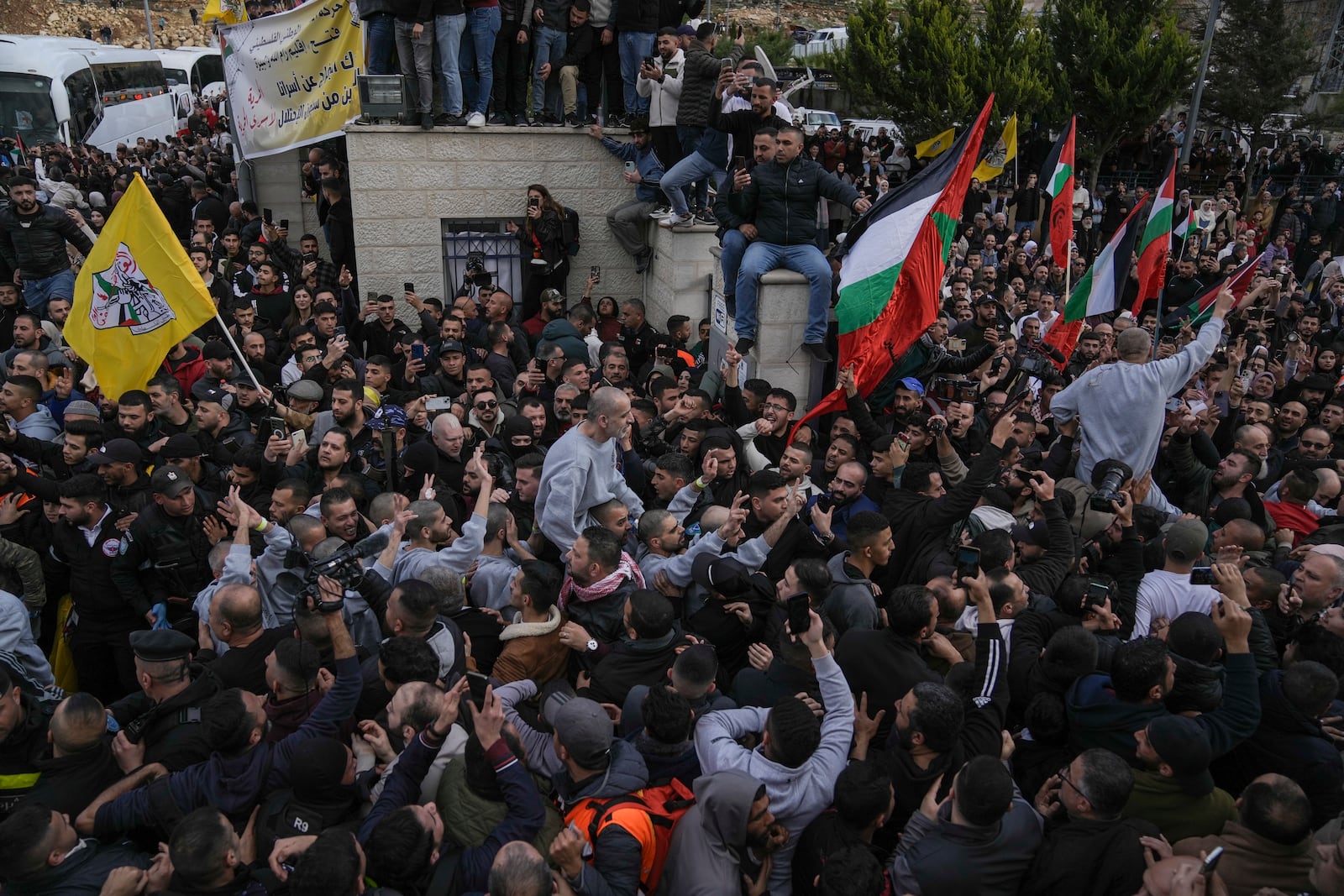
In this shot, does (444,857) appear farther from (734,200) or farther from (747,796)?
(734,200)

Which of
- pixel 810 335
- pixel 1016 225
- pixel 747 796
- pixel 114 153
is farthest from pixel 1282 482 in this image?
pixel 114 153

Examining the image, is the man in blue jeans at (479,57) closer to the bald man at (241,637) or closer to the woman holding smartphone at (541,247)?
the woman holding smartphone at (541,247)

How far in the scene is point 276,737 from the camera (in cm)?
382

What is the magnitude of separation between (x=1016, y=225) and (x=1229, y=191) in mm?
5236

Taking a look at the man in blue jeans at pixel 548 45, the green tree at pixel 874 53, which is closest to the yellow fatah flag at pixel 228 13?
the man in blue jeans at pixel 548 45

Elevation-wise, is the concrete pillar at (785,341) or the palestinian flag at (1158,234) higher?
the palestinian flag at (1158,234)

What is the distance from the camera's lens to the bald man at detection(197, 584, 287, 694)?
408cm

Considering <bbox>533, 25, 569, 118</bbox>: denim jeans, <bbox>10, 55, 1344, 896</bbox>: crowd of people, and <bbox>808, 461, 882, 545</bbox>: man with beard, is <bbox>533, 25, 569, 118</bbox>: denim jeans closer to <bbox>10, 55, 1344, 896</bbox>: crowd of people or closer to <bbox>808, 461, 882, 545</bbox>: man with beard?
<bbox>10, 55, 1344, 896</bbox>: crowd of people

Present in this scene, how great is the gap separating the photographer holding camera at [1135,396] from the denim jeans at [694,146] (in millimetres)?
4323

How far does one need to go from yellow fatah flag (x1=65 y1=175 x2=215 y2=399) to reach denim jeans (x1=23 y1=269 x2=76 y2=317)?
11.3ft

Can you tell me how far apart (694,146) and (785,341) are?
2769 mm

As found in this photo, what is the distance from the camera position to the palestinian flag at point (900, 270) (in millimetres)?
6832

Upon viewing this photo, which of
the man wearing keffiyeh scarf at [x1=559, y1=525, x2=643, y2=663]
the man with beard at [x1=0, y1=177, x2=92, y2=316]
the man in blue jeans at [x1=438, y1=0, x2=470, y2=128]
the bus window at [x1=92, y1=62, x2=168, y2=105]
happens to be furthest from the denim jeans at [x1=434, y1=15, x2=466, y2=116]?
the bus window at [x1=92, y1=62, x2=168, y2=105]

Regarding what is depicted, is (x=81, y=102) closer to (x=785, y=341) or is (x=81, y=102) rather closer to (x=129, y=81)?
(x=129, y=81)
